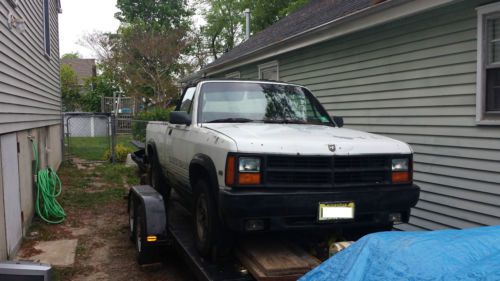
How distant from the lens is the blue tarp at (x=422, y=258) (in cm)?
190

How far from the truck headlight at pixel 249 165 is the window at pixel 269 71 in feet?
25.3

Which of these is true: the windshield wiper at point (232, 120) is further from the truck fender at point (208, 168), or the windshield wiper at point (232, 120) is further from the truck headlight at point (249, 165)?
the truck headlight at point (249, 165)

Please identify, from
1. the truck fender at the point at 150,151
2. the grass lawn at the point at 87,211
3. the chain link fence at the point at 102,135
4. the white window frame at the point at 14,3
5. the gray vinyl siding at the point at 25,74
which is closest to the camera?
the gray vinyl siding at the point at 25,74

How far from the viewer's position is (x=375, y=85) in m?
7.39

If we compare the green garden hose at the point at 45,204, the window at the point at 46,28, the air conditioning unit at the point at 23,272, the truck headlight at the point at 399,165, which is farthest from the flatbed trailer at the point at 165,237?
the window at the point at 46,28

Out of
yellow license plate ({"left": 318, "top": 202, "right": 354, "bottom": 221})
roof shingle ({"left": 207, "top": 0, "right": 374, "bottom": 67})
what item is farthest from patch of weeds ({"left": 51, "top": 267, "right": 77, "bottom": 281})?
roof shingle ({"left": 207, "top": 0, "right": 374, "bottom": 67})

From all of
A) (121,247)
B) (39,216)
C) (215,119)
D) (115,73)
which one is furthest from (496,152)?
(115,73)

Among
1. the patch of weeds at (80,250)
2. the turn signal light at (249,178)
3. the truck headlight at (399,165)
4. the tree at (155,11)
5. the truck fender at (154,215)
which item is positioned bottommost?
the patch of weeds at (80,250)

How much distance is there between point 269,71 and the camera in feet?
39.4

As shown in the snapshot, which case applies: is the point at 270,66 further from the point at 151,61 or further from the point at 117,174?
the point at 151,61

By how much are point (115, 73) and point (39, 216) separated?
976 inches

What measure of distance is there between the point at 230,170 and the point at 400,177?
5.22 ft

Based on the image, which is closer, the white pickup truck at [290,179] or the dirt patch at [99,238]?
the white pickup truck at [290,179]

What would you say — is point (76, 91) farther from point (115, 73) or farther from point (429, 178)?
point (429, 178)
